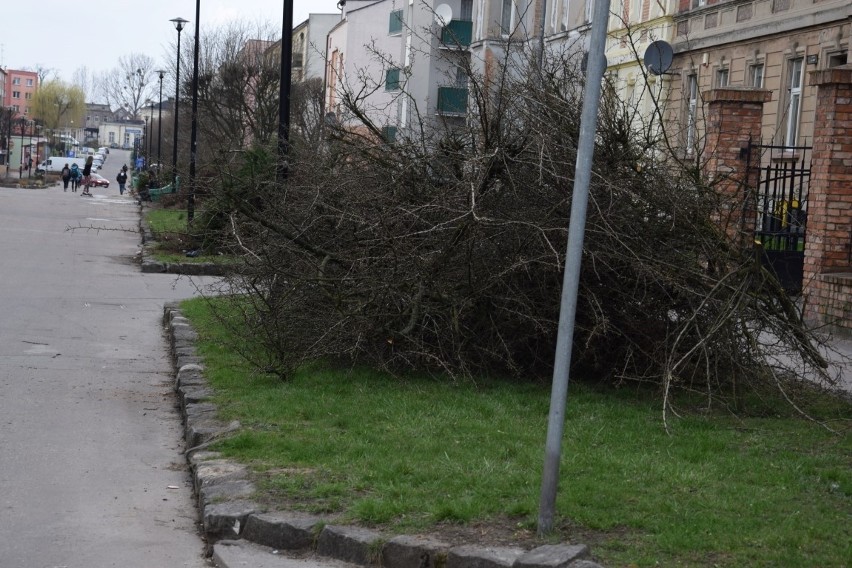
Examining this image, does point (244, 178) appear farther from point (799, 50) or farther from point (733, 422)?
point (799, 50)

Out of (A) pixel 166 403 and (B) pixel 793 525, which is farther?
(A) pixel 166 403

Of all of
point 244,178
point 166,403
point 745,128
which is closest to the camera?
point 166,403

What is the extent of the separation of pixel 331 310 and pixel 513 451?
10.1 ft

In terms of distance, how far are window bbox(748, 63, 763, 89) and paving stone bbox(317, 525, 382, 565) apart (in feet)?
77.9

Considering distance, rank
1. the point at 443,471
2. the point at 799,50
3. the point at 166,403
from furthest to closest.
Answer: the point at 799,50
the point at 166,403
the point at 443,471

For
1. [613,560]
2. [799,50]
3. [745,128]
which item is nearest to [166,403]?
[613,560]

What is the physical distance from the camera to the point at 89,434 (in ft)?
27.7

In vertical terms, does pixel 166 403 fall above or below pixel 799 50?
below

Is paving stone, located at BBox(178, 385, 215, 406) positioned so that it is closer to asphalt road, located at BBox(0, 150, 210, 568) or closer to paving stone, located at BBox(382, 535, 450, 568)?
asphalt road, located at BBox(0, 150, 210, 568)

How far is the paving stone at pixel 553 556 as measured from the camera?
489 centimetres

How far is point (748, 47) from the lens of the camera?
90.0 ft

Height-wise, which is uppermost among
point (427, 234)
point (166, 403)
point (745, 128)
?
point (745, 128)

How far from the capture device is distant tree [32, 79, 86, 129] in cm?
16375

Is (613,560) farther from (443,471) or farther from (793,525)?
(443,471)
